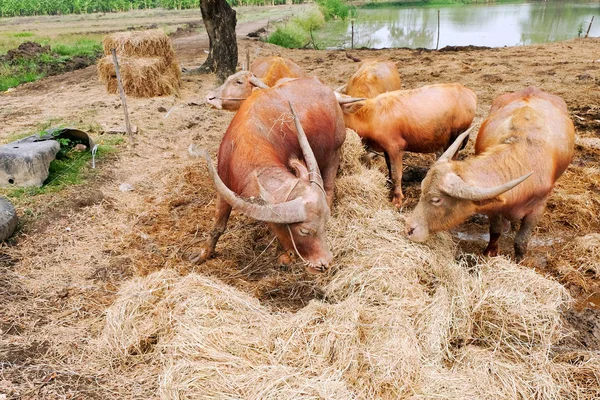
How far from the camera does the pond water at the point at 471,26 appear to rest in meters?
24.0

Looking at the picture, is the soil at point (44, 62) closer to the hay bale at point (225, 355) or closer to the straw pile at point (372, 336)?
the straw pile at point (372, 336)

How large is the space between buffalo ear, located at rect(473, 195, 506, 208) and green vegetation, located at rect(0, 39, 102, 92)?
13646mm

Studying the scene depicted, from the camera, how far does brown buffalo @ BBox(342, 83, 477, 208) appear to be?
616cm

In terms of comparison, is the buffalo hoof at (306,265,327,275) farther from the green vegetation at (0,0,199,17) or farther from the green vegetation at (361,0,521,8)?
the green vegetation at (0,0,199,17)

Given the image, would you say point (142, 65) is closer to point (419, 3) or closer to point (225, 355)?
point (225, 355)

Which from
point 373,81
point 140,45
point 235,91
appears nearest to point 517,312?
point 235,91

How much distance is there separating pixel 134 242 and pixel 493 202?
4120 mm

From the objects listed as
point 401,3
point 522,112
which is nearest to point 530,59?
point 522,112

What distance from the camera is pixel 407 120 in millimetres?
6125

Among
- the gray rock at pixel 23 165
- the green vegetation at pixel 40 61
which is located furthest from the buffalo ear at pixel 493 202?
the green vegetation at pixel 40 61

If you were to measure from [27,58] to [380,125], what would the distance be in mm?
15192

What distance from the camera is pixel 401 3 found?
47094 mm

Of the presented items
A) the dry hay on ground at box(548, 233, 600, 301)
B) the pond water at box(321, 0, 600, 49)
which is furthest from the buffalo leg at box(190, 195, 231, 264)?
the pond water at box(321, 0, 600, 49)

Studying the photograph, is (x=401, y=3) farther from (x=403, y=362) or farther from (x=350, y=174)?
(x=403, y=362)
